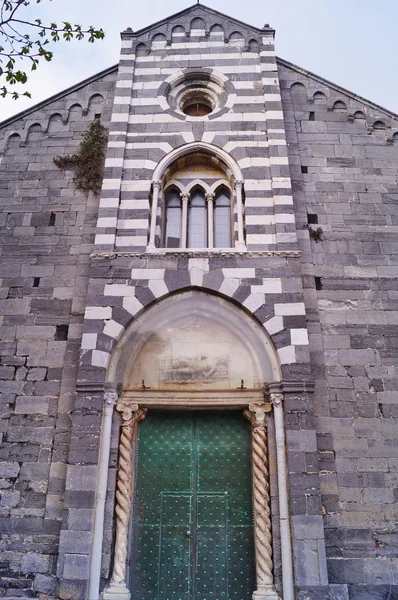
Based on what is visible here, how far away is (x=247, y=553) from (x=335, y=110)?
28.9 feet

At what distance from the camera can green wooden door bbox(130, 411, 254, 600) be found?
7.08 m

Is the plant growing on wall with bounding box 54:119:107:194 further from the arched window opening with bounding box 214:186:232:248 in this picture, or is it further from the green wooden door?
the green wooden door

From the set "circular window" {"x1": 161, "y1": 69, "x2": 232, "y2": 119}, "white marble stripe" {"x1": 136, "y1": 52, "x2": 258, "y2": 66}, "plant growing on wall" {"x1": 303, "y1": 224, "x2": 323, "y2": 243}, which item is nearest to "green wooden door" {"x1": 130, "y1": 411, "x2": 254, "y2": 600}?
"plant growing on wall" {"x1": 303, "y1": 224, "x2": 323, "y2": 243}

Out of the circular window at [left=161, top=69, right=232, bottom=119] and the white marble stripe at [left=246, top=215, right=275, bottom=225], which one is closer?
the white marble stripe at [left=246, top=215, right=275, bottom=225]

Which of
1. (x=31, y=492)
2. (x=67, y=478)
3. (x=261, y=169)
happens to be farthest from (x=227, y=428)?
(x=261, y=169)

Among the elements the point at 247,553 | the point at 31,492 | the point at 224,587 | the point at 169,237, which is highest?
the point at 169,237

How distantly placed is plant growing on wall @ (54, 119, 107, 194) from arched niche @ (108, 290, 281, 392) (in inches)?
128

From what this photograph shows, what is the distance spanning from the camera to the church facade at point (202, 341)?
6953 millimetres

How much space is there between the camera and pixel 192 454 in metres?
7.77

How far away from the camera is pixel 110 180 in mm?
9250

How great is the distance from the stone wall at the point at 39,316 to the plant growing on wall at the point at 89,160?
18 centimetres

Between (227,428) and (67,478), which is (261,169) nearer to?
(227,428)

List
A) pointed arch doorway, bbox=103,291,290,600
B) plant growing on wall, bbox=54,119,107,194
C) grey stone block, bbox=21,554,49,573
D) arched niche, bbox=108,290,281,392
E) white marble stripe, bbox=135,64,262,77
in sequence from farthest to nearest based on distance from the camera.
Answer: white marble stripe, bbox=135,64,262,77 < plant growing on wall, bbox=54,119,107,194 < arched niche, bbox=108,290,281,392 < pointed arch doorway, bbox=103,291,290,600 < grey stone block, bbox=21,554,49,573

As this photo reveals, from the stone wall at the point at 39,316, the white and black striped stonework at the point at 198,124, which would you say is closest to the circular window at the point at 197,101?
the white and black striped stonework at the point at 198,124
